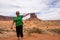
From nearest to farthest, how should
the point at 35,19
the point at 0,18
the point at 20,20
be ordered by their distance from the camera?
the point at 20,20 < the point at 35,19 < the point at 0,18

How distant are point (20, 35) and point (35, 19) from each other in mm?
62271

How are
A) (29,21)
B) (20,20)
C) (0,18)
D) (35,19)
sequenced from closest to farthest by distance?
(20,20) → (29,21) → (35,19) → (0,18)

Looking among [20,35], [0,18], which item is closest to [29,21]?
[0,18]

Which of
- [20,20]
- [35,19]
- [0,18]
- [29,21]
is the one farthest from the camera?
[0,18]

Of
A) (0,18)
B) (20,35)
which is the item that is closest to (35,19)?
(0,18)

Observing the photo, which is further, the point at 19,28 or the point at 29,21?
the point at 29,21

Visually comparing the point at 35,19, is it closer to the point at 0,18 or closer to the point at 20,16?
the point at 0,18

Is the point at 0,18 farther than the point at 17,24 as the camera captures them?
Yes

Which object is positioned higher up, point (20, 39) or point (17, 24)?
point (17, 24)

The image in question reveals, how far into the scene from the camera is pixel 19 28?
1123 cm

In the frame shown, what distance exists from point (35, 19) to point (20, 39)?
62282 mm

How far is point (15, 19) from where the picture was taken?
11344mm

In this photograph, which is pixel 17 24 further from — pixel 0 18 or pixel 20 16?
pixel 0 18

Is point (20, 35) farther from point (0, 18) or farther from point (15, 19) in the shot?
point (0, 18)
